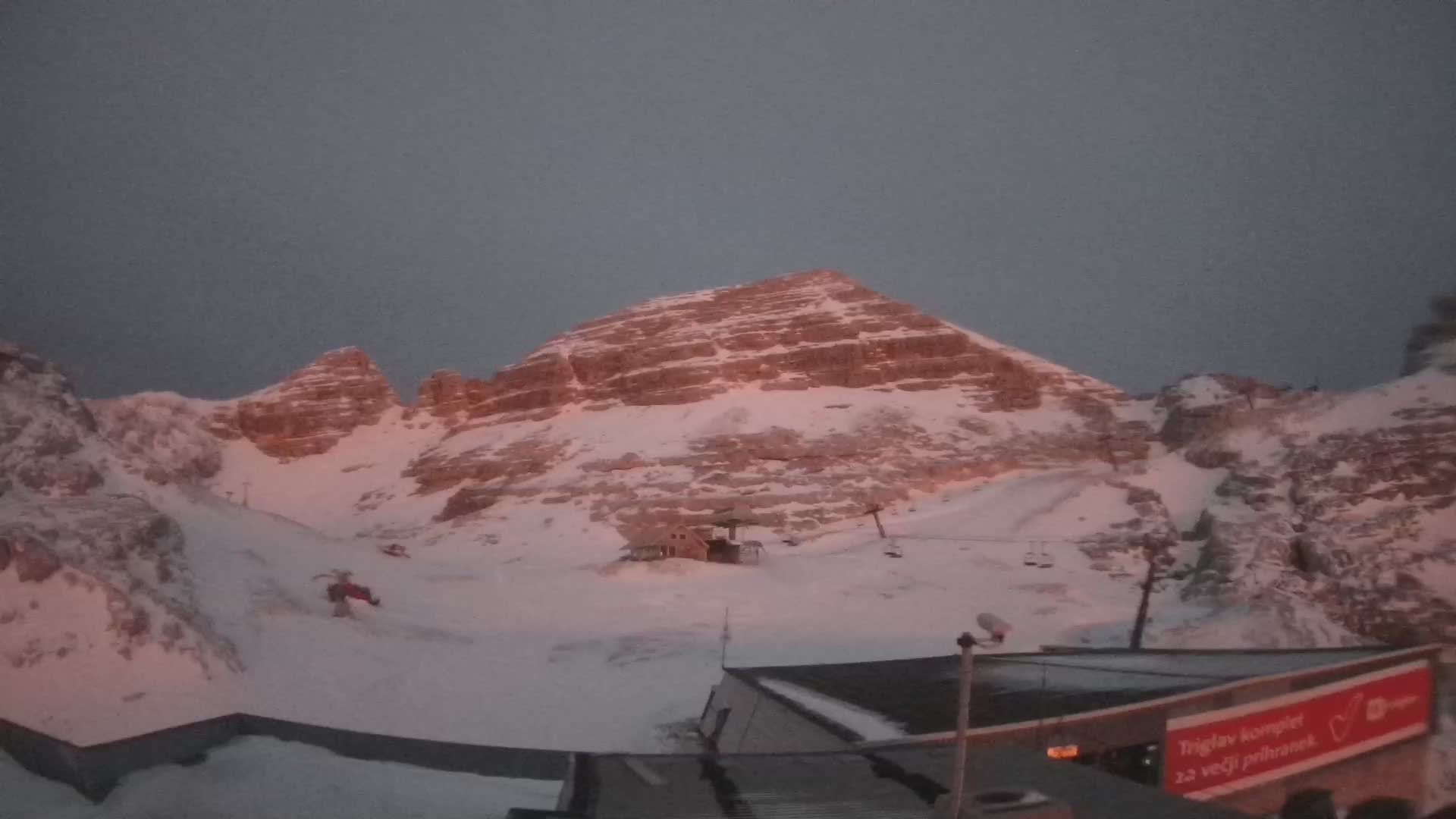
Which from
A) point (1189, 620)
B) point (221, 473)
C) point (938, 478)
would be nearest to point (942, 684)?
point (1189, 620)

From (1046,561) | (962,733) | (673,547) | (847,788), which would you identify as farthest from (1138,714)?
(673,547)

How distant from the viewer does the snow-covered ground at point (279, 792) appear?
1021 centimetres

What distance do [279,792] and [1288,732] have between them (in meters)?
12.3

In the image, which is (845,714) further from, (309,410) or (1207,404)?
(309,410)

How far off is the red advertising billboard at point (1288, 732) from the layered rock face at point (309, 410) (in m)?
91.0

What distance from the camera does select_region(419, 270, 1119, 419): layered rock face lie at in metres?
77.2

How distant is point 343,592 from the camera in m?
24.0

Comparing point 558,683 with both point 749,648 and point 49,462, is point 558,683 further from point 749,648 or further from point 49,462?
point 49,462

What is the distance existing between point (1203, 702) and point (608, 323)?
3593 inches

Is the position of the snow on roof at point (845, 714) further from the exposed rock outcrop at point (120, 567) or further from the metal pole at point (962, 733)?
the exposed rock outcrop at point (120, 567)

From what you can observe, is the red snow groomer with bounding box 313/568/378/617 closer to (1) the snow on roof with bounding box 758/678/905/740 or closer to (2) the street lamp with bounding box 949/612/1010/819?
(1) the snow on roof with bounding box 758/678/905/740

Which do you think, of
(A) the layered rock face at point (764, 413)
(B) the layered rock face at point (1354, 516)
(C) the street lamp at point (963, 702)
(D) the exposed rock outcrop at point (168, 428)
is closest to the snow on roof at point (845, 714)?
(C) the street lamp at point (963, 702)

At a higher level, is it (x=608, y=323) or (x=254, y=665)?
(x=608, y=323)

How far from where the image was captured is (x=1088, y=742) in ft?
36.6
